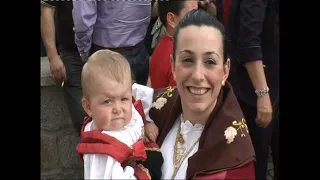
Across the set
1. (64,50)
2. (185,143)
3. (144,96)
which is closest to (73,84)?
(64,50)

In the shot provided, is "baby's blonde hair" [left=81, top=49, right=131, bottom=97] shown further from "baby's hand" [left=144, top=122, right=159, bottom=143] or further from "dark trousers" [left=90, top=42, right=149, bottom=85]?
"dark trousers" [left=90, top=42, right=149, bottom=85]

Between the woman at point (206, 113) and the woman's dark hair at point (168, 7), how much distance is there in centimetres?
83

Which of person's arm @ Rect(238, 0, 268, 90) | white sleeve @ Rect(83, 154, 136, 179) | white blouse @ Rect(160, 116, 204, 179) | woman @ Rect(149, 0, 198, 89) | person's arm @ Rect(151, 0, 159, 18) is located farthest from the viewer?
person's arm @ Rect(151, 0, 159, 18)

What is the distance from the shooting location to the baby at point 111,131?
5.61 feet

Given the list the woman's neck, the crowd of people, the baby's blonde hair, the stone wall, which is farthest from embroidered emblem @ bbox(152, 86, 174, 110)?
the stone wall

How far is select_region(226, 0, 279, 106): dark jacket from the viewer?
2357 millimetres

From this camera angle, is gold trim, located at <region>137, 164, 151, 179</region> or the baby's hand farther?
the baby's hand

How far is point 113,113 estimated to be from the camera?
5.84 feet

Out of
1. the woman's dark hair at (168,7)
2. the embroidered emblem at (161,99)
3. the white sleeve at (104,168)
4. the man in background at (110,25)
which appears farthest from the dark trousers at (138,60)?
the white sleeve at (104,168)

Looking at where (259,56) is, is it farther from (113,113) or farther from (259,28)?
(113,113)

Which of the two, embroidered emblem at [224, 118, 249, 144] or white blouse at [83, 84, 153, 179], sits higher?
embroidered emblem at [224, 118, 249, 144]

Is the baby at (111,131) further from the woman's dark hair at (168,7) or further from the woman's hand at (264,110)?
the woman's dark hair at (168,7)

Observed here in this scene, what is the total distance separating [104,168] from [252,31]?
99 centimetres
